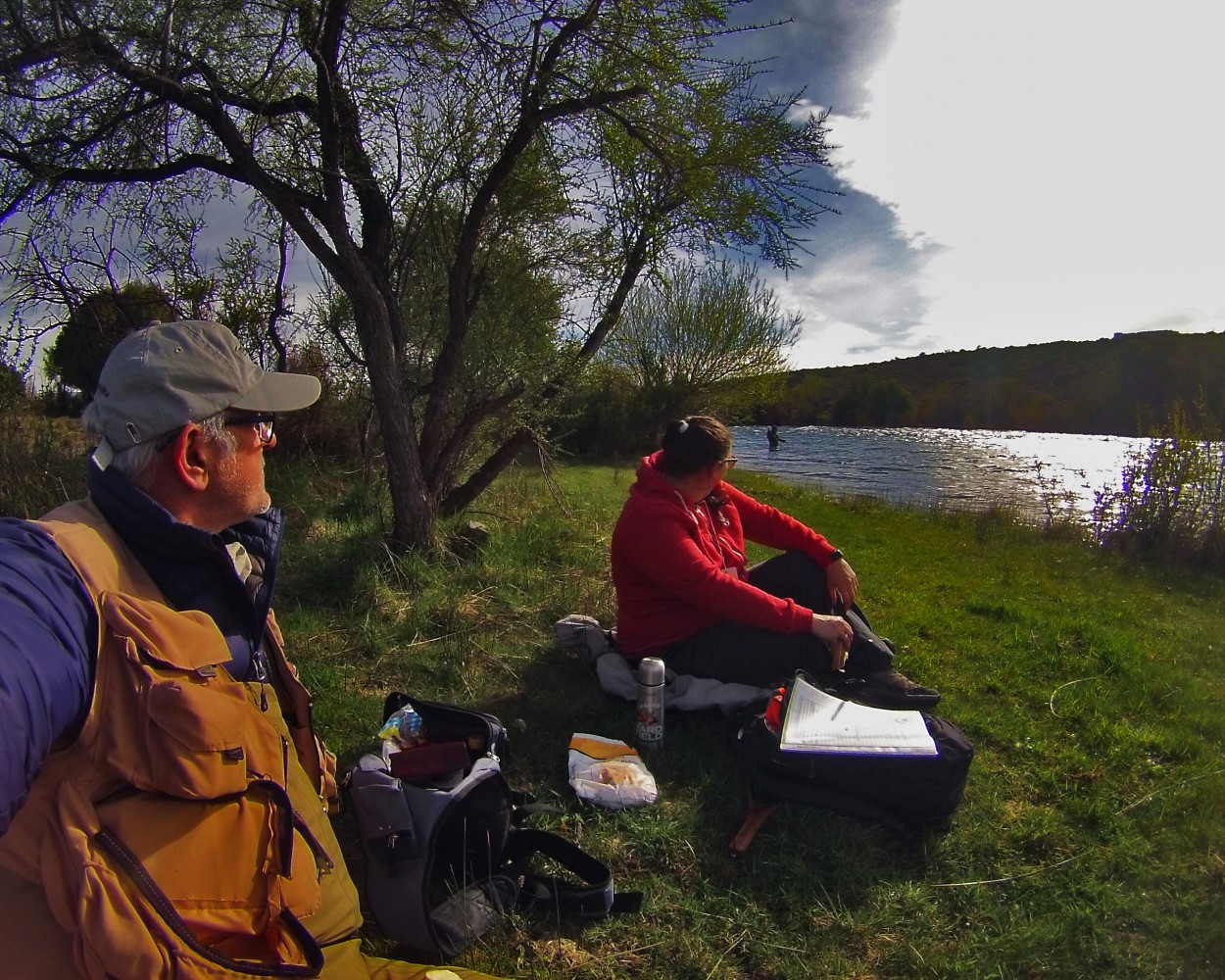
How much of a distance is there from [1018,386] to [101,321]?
238ft

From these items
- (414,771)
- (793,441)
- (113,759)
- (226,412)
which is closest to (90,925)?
(113,759)

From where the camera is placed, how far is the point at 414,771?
2.56 meters

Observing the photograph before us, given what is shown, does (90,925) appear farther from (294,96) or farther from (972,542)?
(972,542)

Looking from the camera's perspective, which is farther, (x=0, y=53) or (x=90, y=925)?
(x=0, y=53)

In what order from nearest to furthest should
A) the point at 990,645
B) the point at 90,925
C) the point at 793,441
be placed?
the point at 90,925
the point at 990,645
the point at 793,441

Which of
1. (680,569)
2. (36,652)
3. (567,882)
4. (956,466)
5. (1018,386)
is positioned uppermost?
(1018,386)

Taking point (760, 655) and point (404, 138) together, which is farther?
point (404, 138)

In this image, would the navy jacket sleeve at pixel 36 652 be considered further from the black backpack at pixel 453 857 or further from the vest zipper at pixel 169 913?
the black backpack at pixel 453 857

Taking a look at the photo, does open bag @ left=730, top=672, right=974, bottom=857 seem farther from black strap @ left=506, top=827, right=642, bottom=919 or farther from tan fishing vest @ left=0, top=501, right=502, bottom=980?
tan fishing vest @ left=0, top=501, right=502, bottom=980

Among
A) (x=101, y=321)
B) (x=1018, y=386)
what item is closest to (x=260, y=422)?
(x=101, y=321)

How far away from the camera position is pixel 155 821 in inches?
48.6

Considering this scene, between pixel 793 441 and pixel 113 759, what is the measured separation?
5071 centimetres

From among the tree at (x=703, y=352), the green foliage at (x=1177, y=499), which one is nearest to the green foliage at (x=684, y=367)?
the tree at (x=703, y=352)

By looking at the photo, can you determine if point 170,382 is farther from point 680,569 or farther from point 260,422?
point 680,569
